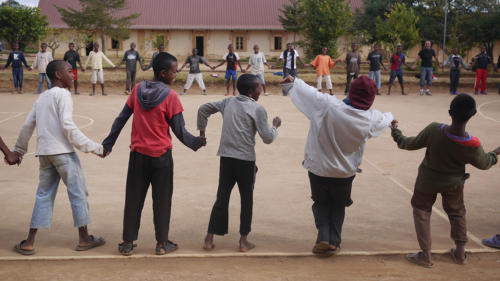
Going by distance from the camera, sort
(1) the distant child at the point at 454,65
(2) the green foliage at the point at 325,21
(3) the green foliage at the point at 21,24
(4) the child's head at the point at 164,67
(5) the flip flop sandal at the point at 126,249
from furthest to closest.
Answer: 1. (3) the green foliage at the point at 21,24
2. (2) the green foliage at the point at 325,21
3. (1) the distant child at the point at 454,65
4. (5) the flip flop sandal at the point at 126,249
5. (4) the child's head at the point at 164,67

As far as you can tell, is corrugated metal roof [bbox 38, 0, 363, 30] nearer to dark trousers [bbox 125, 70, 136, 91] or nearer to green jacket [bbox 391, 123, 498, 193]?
dark trousers [bbox 125, 70, 136, 91]

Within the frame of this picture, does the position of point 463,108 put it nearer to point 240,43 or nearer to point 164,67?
point 164,67

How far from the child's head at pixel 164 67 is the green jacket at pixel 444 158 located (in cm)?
231

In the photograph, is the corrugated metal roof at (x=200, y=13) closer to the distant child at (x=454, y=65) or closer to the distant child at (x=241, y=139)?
the distant child at (x=454, y=65)

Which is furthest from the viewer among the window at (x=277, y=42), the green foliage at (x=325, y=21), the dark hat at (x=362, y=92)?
the window at (x=277, y=42)

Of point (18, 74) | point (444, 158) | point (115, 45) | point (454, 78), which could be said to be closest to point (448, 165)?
point (444, 158)

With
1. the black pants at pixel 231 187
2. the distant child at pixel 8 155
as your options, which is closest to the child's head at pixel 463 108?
the black pants at pixel 231 187

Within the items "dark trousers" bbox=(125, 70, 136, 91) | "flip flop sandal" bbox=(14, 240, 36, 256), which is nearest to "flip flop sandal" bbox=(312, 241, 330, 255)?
"flip flop sandal" bbox=(14, 240, 36, 256)

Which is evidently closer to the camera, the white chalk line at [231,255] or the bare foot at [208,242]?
the white chalk line at [231,255]

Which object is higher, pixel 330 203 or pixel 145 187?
pixel 145 187

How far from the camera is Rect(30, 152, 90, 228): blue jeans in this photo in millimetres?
4965

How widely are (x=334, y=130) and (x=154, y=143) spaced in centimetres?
166

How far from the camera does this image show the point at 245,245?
523 centimetres

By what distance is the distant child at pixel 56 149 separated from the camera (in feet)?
16.1
